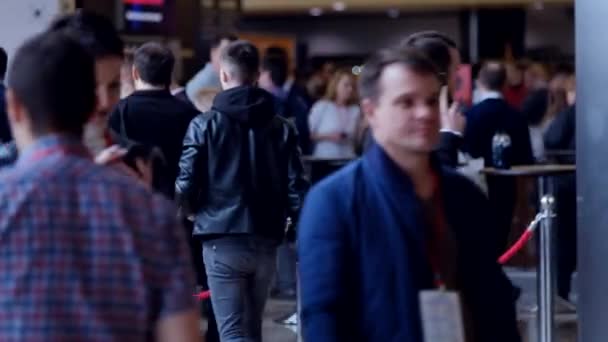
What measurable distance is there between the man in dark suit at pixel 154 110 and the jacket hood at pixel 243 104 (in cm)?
42

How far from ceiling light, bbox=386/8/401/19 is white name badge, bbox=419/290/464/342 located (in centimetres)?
2687

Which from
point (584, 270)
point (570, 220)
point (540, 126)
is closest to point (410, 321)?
point (584, 270)

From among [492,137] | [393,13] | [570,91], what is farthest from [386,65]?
[393,13]

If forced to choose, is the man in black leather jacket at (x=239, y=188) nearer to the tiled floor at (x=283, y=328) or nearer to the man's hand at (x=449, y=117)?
the man's hand at (x=449, y=117)

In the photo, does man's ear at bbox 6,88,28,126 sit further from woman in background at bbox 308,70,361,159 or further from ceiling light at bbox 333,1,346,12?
ceiling light at bbox 333,1,346,12

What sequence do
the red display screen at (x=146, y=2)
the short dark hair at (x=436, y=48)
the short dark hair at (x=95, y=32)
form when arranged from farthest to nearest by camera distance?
the red display screen at (x=146, y=2) < the short dark hair at (x=436, y=48) < the short dark hair at (x=95, y=32)

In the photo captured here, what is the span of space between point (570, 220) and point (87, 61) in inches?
334

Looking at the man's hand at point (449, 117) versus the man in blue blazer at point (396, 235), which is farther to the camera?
the man's hand at point (449, 117)

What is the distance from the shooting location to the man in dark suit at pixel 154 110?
24.1 feet

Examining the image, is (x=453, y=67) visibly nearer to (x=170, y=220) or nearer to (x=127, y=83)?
(x=170, y=220)

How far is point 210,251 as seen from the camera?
23.4ft

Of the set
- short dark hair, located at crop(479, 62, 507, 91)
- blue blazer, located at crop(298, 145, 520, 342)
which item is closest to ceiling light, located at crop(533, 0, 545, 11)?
short dark hair, located at crop(479, 62, 507, 91)

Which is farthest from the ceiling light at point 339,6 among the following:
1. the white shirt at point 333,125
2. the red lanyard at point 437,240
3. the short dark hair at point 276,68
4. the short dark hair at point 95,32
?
the red lanyard at point 437,240

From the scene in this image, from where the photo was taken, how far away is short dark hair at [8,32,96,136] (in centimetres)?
305
